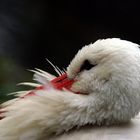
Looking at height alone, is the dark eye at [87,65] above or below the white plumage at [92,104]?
above

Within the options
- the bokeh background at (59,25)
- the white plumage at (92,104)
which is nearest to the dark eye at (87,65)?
the white plumage at (92,104)

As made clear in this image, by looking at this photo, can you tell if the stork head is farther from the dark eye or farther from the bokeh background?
the bokeh background

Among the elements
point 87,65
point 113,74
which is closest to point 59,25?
point 87,65

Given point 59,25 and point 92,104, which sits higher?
point 59,25

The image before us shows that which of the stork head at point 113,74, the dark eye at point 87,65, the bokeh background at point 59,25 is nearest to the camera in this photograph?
the stork head at point 113,74

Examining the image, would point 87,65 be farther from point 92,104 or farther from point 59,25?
point 59,25

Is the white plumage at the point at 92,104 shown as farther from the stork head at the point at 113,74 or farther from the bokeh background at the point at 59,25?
the bokeh background at the point at 59,25

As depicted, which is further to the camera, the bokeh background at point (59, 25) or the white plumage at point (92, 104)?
the bokeh background at point (59, 25)
